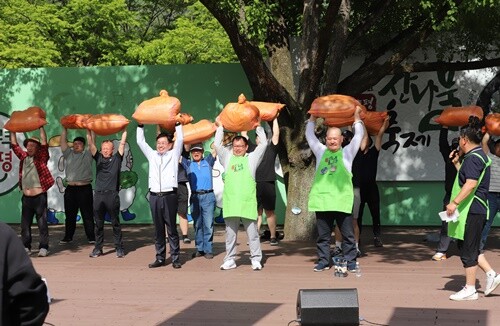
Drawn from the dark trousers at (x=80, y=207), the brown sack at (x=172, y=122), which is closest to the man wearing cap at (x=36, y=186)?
the dark trousers at (x=80, y=207)

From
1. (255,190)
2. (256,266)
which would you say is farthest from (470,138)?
(256,266)

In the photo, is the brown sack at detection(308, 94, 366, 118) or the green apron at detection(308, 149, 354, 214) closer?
the green apron at detection(308, 149, 354, 214)

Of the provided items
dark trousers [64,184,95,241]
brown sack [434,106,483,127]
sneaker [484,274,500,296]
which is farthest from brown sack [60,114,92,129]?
sneaker [484,274,500,296]

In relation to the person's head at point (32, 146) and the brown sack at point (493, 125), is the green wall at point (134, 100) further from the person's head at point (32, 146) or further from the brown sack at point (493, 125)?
the brown sack at point (493, 125)

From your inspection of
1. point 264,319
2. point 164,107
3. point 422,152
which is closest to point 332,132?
point 164,107

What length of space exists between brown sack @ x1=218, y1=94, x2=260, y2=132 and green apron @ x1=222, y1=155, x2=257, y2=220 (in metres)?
0.42

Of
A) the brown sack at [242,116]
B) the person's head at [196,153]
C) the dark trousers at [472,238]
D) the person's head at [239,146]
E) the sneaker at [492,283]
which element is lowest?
the sneaker at [492,283]

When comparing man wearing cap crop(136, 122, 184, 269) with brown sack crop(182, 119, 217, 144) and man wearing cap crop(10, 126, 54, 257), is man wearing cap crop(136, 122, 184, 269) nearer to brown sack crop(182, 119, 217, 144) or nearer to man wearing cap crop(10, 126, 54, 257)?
brown sack crop(182, 119, 217, 144)

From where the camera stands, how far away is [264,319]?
9.29 m

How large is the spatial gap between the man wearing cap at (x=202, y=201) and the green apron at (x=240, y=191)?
4.31ft

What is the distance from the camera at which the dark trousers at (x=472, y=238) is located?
9.98 m

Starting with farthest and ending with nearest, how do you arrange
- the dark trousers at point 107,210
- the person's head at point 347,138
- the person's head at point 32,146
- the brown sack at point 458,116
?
the person's head at point 32,146
the dark trousers at point 107,210
the brown sack at point 458,116
the person's head at point 347,138

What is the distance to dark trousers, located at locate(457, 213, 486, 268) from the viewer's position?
998cm

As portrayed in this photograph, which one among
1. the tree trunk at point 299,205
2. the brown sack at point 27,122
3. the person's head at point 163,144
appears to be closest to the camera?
the person's head at point 163,144
